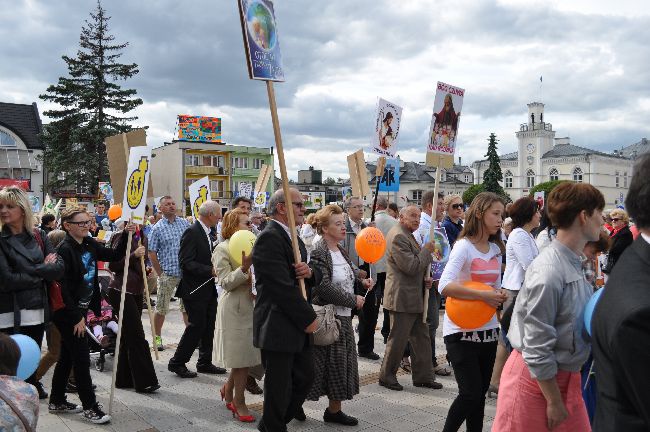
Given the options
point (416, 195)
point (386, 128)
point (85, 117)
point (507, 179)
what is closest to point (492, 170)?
point (416, 195)

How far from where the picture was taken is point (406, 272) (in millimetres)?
6438

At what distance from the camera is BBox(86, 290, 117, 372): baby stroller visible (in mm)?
7276

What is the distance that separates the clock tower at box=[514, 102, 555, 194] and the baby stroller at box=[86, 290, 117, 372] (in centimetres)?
12394

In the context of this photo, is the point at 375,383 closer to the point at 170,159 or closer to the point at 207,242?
the point at 207,242

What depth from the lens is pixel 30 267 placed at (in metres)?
4.99

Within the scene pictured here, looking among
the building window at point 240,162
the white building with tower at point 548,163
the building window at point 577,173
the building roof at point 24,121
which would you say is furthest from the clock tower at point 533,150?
the building roof at point 24,121

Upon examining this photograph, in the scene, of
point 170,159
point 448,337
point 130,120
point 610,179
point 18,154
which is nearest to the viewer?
point 448,337

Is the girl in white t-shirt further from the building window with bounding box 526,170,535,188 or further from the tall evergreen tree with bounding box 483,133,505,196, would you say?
the building window with bounding box 526,170,535,188

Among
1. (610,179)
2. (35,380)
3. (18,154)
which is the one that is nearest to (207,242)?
(35,380)

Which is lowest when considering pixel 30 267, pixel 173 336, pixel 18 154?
pixel 173 336

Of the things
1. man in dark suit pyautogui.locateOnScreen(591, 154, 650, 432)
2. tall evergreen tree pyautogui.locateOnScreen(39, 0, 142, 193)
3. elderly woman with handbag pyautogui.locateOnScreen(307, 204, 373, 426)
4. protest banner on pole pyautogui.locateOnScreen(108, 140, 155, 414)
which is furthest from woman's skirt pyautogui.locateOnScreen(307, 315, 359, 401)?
tall evergreen tree pyautogui.locateOnScreen(39, 0, 142, 193)

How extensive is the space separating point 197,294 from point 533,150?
12936cm

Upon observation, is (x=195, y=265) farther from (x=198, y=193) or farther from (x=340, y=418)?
(x=198, y=193)

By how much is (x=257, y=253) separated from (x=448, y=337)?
63.6 inches
